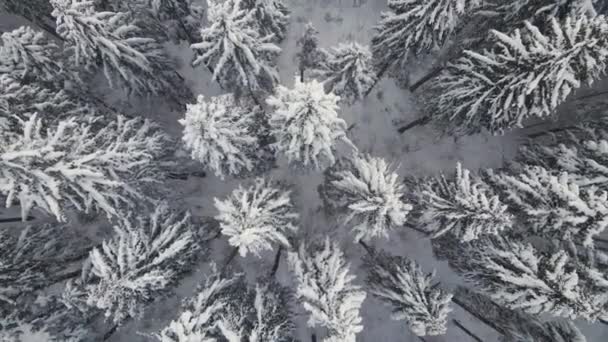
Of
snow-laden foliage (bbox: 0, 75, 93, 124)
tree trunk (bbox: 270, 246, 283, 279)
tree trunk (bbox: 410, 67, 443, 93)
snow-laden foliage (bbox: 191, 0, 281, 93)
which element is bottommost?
tree trunk (bbox: 270, 246, 283, 279)

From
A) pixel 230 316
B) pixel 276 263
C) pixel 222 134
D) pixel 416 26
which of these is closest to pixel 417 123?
pixel 416 26

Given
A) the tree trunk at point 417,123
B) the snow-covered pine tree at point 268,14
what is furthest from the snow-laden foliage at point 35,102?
the tree trunk at point 417,123

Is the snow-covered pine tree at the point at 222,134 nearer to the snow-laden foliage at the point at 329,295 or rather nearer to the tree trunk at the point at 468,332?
the snow-laden foliage at the point at 329,295

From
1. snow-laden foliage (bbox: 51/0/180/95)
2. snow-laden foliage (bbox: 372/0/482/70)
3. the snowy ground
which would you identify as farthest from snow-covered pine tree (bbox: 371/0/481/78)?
snow-laden foliage (bbox: 51/0/180/95)

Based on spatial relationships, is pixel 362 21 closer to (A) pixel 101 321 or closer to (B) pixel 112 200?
(B) pixel 112 200

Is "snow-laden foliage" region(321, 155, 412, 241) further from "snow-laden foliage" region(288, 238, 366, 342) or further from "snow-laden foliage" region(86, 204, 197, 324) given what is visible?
"snow-laden foliage" region(86, 204, 197, 324)

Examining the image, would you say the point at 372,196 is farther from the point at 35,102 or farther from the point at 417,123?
the point at 35,102
